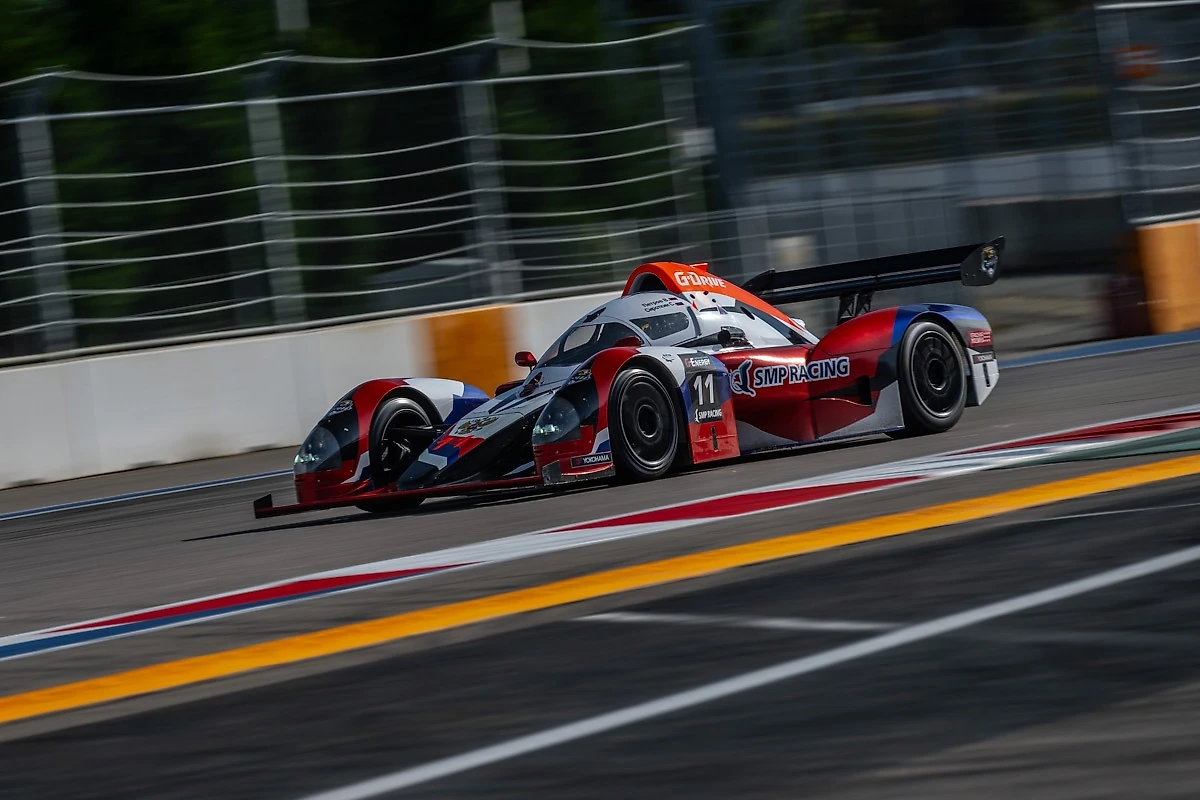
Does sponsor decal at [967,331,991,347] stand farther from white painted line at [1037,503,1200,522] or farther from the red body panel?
white painted line at [1037,503,1200,522]

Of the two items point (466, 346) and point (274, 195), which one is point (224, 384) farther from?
point (466, 346)

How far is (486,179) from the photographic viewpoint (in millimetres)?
13688

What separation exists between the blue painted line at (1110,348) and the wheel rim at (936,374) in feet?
13.9

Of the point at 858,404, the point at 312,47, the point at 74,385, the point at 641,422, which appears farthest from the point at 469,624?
the point at 312,47

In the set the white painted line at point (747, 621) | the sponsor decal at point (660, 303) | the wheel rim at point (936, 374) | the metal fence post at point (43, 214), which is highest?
the metal fence post at point (43, 214)

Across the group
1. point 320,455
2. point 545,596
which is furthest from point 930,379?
point 545,596

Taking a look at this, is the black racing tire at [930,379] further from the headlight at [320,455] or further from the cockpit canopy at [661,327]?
the headlight at [320,455]

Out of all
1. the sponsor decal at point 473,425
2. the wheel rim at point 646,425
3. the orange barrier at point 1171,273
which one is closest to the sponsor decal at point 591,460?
the wheel rim at point 646,425

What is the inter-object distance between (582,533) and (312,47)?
10.9 metres

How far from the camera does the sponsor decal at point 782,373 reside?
8.38 meters

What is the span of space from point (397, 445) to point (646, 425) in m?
1.34

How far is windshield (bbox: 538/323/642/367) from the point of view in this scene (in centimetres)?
854

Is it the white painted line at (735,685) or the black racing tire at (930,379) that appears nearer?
the white painted line at (735,685)

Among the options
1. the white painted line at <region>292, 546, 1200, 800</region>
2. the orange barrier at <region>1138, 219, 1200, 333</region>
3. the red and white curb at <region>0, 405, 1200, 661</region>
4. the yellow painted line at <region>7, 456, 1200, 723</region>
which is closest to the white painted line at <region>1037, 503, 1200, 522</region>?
the yellow painted line at <region>7, 456, 1200, 723</region>
